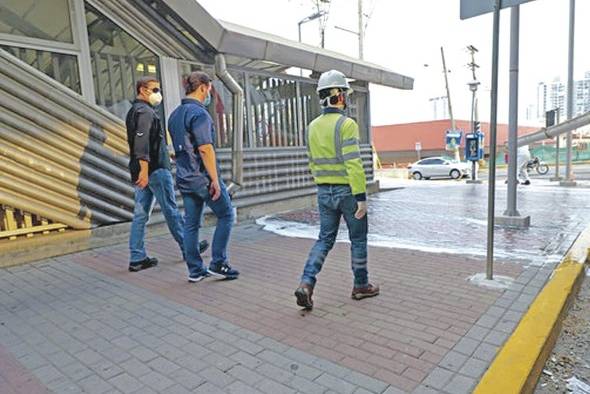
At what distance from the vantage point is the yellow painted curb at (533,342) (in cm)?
248

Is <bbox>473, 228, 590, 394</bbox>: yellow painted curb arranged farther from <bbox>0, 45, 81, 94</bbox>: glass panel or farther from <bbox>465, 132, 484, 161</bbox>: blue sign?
<bbox>465, 132, 484, 161</bbox>: blue sign

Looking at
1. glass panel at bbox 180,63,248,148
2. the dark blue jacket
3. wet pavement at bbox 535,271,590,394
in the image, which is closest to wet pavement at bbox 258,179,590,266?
wet pavement at bbox 535,271,590,394

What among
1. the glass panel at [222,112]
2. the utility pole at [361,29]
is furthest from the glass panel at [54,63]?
the utility pole at [361,29]

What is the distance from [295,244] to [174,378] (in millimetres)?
3392

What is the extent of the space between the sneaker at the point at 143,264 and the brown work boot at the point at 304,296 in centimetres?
216

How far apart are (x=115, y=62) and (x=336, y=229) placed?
14.8ft

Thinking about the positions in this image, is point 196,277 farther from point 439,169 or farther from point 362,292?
point 439,169

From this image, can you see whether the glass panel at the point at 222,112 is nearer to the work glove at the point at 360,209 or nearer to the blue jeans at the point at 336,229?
the blue jeans at the point at 336,229

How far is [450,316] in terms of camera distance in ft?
11.1

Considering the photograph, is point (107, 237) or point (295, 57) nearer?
point (107, 237)

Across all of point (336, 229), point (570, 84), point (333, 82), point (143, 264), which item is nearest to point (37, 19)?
point (143, 264)

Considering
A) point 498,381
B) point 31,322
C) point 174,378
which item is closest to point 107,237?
point 31,322

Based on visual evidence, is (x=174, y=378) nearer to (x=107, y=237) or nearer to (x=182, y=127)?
(x=182, y=127)

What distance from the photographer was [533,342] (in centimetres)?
291
